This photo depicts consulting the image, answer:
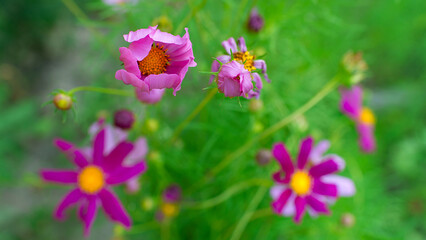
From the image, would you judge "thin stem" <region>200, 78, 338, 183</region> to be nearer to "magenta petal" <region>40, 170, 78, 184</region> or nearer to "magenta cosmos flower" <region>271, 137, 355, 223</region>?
"magenta cosmos flower" <region>271, 137, 355, 223</region>

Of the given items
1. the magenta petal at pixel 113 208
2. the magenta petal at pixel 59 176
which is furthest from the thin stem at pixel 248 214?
the magenta petal at pixel 59 176

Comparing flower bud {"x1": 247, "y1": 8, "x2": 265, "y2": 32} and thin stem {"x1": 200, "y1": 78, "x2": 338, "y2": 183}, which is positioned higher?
flower bud {"x1": 247, "y1": 8, "x2": 265, "y2": 32}

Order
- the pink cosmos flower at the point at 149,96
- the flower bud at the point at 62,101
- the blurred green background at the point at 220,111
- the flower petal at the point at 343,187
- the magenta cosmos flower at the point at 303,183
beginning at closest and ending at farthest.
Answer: the flower bud at the point at 62,101
the pink cosmos flower at the point at 149,96
the magenta cosmos flower at the point at 303,183
the flower petal at the point at 343,187
the blurred green background at the point at 220,111

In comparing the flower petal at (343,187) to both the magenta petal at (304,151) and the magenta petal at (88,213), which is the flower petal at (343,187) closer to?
the magenta petal at (304,151)

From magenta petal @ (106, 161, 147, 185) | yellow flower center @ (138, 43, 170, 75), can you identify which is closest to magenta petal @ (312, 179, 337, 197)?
magenta petal @ (106, 161, 147, 185)

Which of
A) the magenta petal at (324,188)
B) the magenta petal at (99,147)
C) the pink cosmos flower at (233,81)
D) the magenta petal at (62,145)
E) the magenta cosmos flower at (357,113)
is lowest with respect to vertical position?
the pink cosmos flower at (233,81)

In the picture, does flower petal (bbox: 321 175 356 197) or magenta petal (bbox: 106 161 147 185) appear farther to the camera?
flower petal (bbox: 321 175 356 197)

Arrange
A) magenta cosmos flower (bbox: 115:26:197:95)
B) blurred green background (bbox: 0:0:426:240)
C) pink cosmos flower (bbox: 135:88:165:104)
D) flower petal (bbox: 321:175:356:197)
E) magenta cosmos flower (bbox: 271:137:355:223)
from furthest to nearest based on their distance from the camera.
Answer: blurred green background (bbox: 0:0:426:240)
flower petal (bbox: 321:175:356:197)
magenta cosmos flower (bbox: 271:137:355:223)
pink cosmos flower (bbox: 135:88:165:104)
magenta cosmos flower (bbox: 115:26:197:95)

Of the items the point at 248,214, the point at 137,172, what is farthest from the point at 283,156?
the point at 137,172
